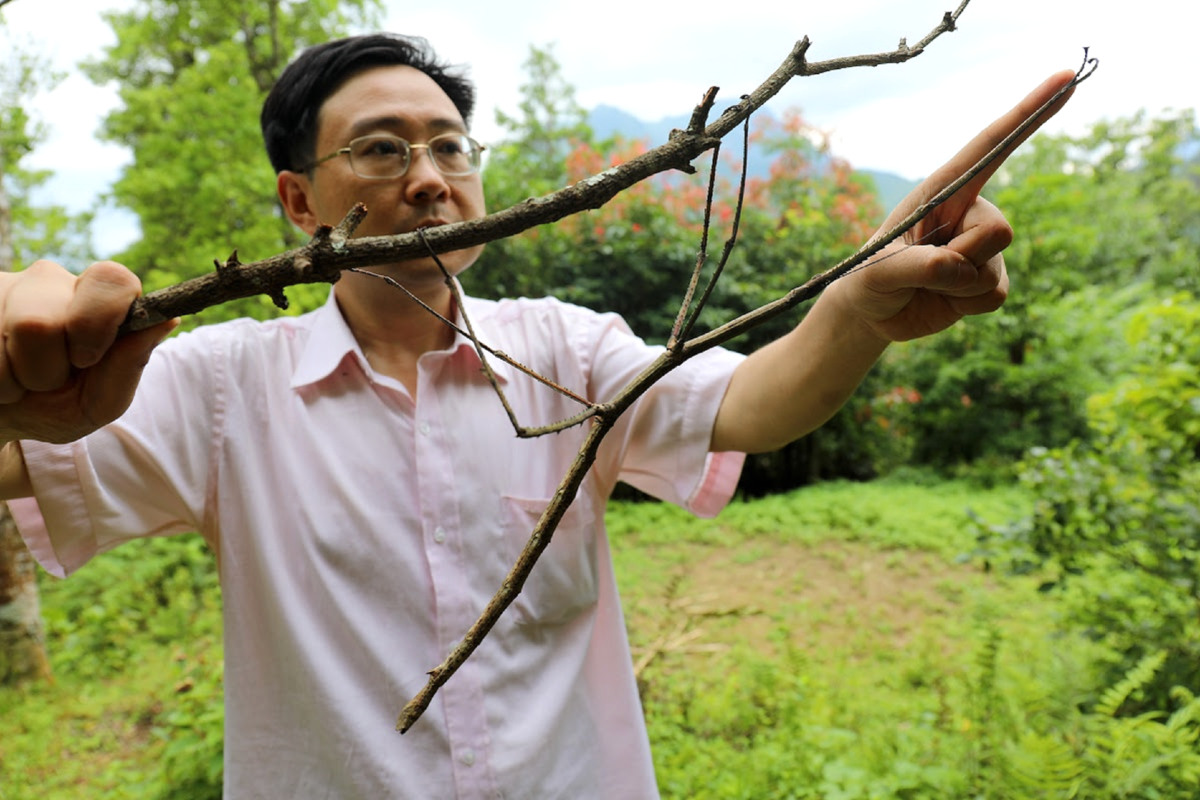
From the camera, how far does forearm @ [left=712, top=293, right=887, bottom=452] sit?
1.19 meters

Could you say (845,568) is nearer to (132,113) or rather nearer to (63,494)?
(63,494)

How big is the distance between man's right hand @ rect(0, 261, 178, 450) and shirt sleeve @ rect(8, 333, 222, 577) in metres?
0.39

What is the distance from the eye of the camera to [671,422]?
4.93ft

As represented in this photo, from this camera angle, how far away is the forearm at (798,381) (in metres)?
1.19

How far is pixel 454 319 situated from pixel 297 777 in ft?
3.22

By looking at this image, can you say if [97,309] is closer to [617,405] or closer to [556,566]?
[617,405]

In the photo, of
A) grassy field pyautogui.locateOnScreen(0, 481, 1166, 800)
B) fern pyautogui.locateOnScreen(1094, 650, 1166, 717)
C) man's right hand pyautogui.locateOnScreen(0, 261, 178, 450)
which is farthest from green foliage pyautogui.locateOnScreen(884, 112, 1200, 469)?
man's right hand pyautogui.locateOnScreen(0, 261, 178, 450)

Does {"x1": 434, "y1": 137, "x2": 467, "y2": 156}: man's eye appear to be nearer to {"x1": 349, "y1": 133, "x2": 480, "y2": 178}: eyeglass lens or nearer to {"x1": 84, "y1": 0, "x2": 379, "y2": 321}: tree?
{"x1": 349, "y1": 133, "x2": 480, "y2": 178}: eyeglass lens

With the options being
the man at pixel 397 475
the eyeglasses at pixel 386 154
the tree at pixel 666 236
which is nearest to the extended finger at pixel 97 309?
the man at pixel 397 475

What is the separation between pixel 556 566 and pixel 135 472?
79 cm

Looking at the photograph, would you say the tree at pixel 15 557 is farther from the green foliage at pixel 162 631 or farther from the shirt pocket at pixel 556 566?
the shirt pocket at pixel 556 566

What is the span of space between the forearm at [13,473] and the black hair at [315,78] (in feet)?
2.64

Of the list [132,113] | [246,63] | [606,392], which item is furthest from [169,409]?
[132,113]

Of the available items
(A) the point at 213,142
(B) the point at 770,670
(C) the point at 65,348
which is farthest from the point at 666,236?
(C) the point at 65,348
